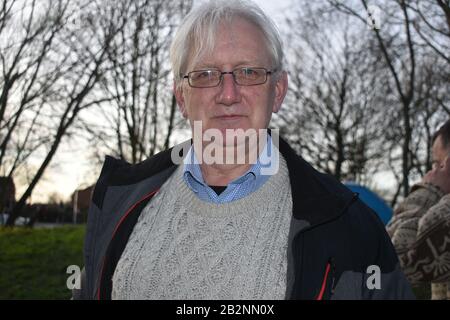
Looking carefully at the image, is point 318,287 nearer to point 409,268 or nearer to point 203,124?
point 203,124

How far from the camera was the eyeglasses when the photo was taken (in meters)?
2.40

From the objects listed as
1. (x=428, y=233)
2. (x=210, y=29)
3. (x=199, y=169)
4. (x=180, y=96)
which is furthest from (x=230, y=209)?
(x=428, y=233)

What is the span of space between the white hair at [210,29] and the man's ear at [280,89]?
49 millimetres

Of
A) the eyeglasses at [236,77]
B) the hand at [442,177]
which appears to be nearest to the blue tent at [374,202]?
the hand at [442,177]

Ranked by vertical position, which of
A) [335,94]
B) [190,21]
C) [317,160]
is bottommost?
[190,21]

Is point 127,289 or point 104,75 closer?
point 127,289

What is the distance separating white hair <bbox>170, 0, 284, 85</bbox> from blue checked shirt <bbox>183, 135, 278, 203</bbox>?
0.40m

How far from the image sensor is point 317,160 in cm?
2367

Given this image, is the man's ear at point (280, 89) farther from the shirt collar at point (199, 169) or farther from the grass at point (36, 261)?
the grass at point (36, 261)

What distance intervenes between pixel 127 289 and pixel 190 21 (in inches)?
47.3

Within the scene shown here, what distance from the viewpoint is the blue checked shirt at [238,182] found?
2404mm

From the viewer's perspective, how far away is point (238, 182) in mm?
2426

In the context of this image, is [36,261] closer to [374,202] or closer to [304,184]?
[374,202]
